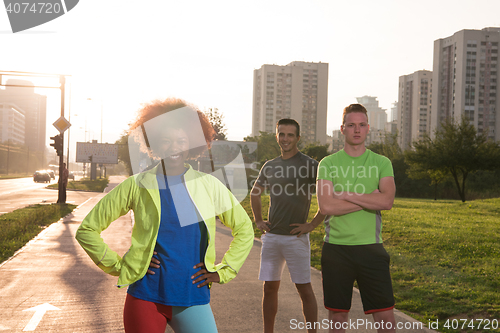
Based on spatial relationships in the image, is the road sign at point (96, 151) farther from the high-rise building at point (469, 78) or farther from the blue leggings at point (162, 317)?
the high-rise building at point (469, 78)

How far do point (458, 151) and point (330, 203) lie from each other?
1282 inches

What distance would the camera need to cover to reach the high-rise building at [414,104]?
13012 centimetres

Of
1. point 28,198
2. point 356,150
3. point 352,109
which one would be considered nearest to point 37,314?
point 356,150

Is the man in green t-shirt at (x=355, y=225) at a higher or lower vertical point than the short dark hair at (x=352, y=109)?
lower

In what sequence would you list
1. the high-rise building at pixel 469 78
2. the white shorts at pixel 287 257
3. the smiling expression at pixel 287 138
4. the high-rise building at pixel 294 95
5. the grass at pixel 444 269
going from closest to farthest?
the white shorts at pixel 287 257 < the smiling expression at pixel 287 138 < the grass at pixel 444 269 < the high-rise building at pixel 469 78 < the high-rise building at pixel 294 95

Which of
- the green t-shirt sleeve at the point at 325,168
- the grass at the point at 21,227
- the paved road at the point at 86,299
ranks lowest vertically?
the grass at the point at 21,227

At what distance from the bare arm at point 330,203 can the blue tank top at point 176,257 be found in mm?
1388

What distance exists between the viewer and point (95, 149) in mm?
62969

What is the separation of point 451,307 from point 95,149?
206 ft

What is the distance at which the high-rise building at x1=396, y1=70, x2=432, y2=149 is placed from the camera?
130125mm

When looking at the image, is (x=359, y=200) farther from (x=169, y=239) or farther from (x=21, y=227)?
(x=21, y=227)

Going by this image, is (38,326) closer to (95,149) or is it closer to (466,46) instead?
(95,149)

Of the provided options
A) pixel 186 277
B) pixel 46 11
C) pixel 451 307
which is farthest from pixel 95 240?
pixel 46 11

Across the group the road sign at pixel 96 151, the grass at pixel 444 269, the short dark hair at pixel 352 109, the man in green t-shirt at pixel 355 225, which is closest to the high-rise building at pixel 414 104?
the road sign at pixel 96 151
